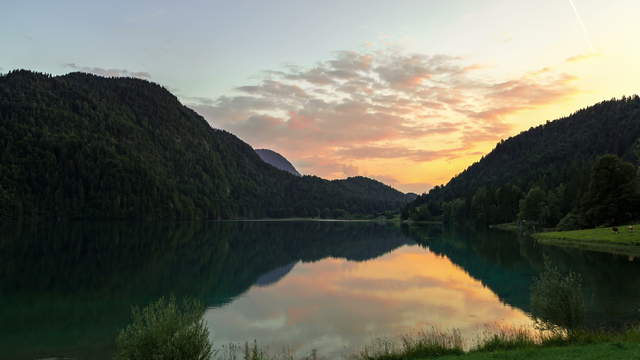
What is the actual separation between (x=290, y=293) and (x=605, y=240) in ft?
171

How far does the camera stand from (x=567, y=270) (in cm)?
5100

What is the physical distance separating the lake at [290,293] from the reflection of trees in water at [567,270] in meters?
0.13

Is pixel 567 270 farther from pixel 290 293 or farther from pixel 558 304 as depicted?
pixel 558 304

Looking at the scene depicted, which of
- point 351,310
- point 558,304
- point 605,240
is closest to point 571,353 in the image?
point 558,304

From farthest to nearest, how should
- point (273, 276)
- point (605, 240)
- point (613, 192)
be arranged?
point (613, 192)
point (605, 240)
point (273, 276)

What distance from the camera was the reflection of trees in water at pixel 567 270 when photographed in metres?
32.4

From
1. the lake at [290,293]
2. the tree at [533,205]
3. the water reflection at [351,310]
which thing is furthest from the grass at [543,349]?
the tree at [533,205]

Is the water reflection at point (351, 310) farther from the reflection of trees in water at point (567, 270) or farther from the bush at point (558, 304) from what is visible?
the bush at point (558, 304)

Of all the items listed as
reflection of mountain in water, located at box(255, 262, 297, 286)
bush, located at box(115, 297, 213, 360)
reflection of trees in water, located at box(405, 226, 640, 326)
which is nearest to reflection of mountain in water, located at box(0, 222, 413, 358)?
reflection of mountain in water, located at box(255, 262, 297, 286)

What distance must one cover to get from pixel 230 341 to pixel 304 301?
48.0ft

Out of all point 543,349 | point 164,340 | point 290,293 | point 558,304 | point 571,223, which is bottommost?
point 290,293

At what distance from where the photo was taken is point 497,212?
16800cm

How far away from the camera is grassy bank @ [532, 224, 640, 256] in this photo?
219 feet

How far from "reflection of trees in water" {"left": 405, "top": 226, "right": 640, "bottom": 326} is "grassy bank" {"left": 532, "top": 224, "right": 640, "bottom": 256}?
326cm
